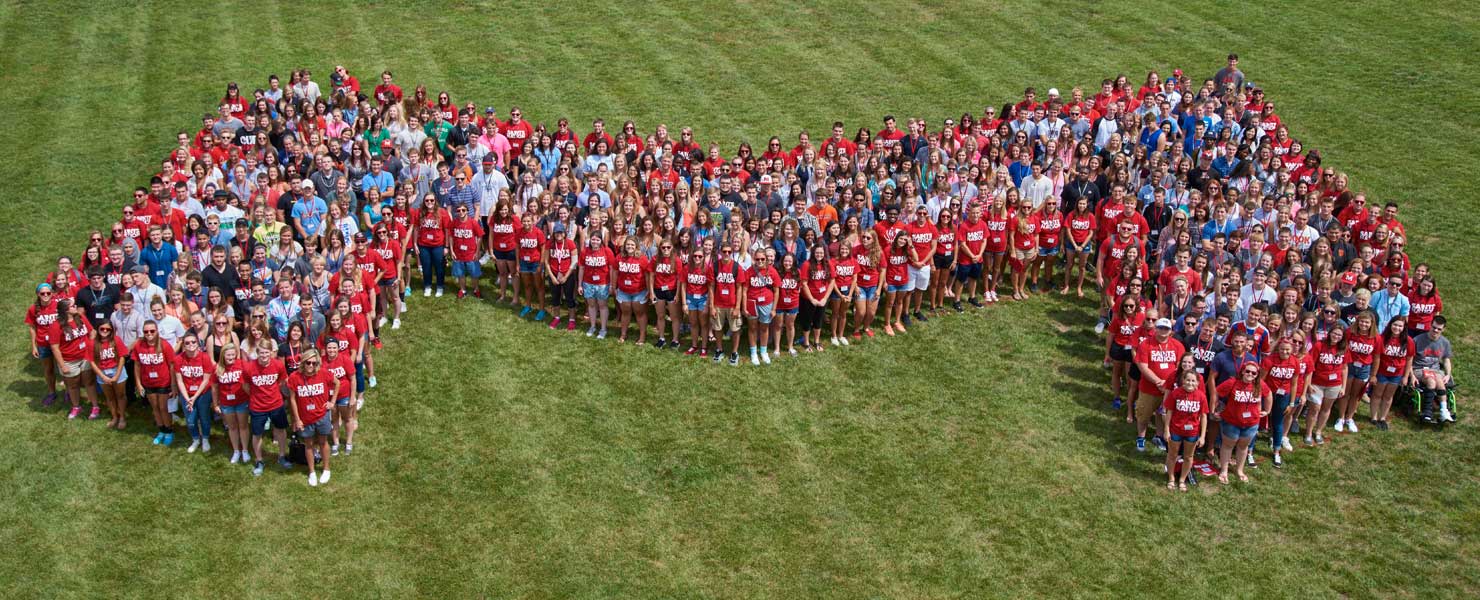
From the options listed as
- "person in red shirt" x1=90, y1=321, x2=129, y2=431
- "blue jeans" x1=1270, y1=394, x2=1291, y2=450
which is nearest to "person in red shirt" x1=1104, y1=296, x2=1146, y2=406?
"blue jeans" x1=1270, y1=394, x2=1291, y2=450

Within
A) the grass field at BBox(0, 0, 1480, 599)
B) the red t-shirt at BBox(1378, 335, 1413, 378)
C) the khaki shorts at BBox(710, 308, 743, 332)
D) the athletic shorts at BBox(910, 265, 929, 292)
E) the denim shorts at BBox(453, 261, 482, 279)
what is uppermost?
the red t-shirt at BBox(1378, 335, 1413, 378)

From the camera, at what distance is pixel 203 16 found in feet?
103

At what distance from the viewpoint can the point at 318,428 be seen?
1388 centimetres

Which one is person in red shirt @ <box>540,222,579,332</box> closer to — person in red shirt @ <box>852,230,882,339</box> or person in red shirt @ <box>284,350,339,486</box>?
person in red shirt @ <box>852,230,882,339</box>

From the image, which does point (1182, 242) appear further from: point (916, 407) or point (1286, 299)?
point (916, 407)

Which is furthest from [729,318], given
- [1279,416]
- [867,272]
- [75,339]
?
[75,339]

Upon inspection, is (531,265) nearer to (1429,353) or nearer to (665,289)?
(665,289)

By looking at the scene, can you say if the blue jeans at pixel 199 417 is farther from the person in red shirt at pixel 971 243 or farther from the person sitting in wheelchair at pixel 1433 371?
the person sitting in wheelchair at pixel 1433 371

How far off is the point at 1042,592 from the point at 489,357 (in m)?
8.28

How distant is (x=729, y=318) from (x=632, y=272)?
1.49 meters

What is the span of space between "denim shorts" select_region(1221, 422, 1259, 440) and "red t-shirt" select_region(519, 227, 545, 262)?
9445 mm

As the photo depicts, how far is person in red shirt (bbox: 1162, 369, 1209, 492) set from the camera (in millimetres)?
13836

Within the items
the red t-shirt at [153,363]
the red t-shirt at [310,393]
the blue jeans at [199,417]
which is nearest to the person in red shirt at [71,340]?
the red t-shirt at [153,363]

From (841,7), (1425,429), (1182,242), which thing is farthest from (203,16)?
(1425,429)
